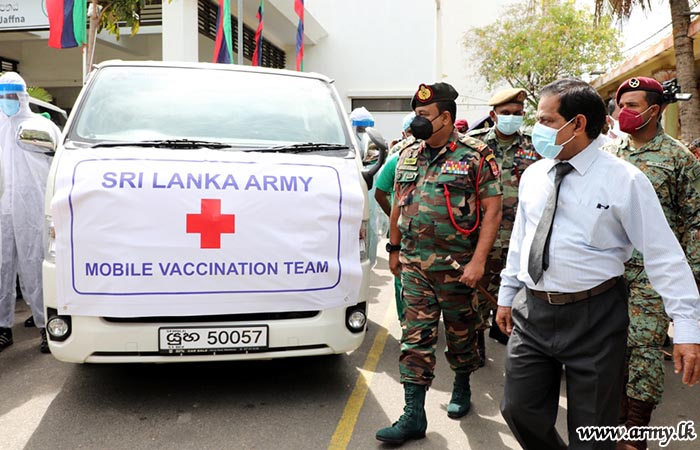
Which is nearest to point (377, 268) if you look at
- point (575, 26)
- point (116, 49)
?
point (116, 49)

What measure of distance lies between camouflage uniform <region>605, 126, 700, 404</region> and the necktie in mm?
1067

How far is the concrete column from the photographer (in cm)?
1217

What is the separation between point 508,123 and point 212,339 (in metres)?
2.46

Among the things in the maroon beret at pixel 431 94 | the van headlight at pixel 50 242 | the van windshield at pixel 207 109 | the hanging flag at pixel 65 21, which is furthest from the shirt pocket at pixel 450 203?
the hanging flag at pixel 65 21

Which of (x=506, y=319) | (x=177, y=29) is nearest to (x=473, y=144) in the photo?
(x=506, y=319)

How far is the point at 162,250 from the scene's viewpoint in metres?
3.29

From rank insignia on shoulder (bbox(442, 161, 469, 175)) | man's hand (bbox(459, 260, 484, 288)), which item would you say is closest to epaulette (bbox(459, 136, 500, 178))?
rank insignia on shoulder (bbox(442, 161, 469, 175))

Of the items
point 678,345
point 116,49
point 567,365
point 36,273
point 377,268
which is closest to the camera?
point 678,345

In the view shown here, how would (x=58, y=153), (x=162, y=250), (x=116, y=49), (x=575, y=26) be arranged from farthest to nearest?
(x=575, y=26) < (x=116, y=49) < (x=58, y=153) < (x=162, y=250)

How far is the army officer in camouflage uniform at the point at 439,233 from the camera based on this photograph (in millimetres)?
3287

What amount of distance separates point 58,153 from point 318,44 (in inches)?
830

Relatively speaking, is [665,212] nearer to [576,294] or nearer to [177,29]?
[576,294]

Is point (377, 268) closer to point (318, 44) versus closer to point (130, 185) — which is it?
point (130, 185)

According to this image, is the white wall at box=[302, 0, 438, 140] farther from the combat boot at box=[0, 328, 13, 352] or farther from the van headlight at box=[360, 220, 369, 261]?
the van headlight at box=[360, 220, 369, 261]
